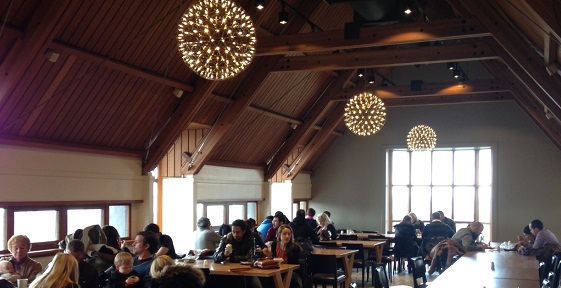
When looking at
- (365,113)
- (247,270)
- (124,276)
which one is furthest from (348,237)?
(124,276)

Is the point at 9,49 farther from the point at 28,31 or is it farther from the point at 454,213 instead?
the point at 454,213

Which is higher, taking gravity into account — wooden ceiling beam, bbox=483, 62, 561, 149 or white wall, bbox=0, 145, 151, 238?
wooden ceiling beam, bbox=483, 62, 561, 149

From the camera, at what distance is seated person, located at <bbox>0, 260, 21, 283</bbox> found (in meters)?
5.82

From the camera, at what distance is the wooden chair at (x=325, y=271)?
355 inches

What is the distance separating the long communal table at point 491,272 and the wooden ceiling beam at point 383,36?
3167 mm

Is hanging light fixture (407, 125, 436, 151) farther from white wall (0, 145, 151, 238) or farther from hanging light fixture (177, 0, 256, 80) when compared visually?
hanging light fixture (177, 0, 256, 80)

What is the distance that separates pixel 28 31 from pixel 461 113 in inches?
515

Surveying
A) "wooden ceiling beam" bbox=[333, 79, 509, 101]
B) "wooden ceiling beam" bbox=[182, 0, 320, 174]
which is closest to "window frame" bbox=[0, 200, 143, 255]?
"wooden ceiling beam" bbox=[182, 0, 320, 174]

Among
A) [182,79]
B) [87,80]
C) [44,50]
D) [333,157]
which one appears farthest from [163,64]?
[333,157]

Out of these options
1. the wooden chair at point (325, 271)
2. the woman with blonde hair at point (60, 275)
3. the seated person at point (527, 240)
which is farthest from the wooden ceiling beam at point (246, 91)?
the woman with blonde hair at point (60, 275)

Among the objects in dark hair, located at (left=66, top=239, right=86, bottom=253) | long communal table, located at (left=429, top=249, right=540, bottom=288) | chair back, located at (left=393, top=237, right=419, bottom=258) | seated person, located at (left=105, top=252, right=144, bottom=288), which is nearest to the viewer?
seated person, located at (left=105, top=252, right=144, bottom=288)

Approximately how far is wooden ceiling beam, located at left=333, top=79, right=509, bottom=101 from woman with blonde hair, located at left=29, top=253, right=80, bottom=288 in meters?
10.1

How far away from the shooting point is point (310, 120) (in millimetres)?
→ 15523

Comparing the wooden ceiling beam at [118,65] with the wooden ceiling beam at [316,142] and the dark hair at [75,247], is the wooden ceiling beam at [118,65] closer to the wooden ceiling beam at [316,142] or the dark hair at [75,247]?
the dark hair at [75,247]
